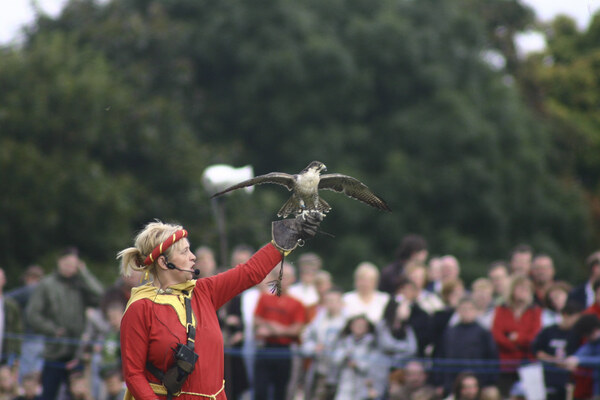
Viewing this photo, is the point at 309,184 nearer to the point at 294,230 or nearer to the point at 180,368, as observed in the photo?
the point at 294,230

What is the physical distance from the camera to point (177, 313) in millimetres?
4438

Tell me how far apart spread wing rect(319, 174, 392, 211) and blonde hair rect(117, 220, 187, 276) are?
1.00 meters

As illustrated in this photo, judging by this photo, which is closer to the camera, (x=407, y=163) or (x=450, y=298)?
(x=450, y=298)

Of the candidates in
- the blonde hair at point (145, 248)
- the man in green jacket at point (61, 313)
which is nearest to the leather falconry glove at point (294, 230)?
the blonde hair at point (145, 248)

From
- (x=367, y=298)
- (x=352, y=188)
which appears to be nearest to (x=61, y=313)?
(x=367, y=298)

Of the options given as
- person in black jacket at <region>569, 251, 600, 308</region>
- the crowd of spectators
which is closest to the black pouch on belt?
the crowd of spectators

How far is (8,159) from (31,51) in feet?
10.7

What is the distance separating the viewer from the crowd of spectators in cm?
821

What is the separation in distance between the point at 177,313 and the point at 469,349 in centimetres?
457

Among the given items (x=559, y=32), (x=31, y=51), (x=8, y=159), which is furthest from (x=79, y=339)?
(x=559, y=32)

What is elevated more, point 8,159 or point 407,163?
point 407,163

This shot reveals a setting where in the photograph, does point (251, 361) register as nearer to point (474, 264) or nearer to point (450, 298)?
point (450, 298)

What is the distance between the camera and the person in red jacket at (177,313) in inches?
171

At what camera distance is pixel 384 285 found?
9.52 m
